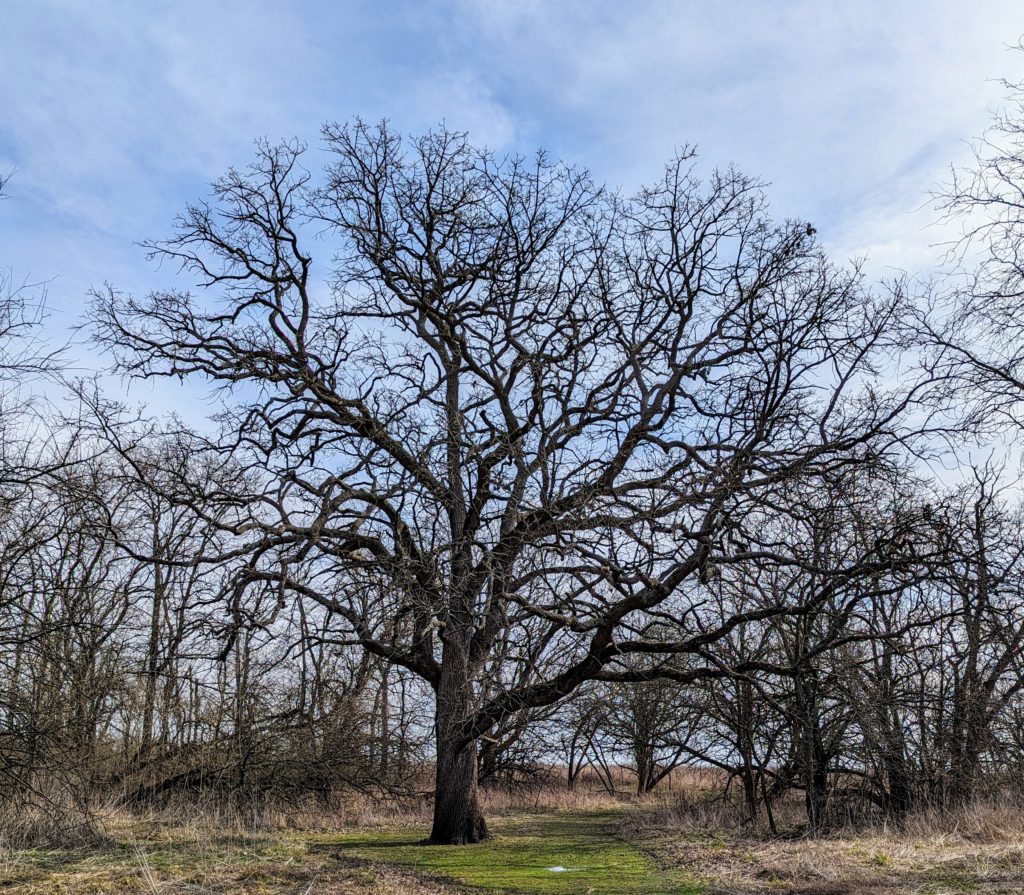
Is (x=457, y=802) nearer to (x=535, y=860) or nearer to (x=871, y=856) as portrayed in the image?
(x=535, y=860)

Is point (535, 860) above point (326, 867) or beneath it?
beneath

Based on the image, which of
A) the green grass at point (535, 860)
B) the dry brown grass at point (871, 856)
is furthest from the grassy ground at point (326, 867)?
the dry brown grass at point (871, 856)

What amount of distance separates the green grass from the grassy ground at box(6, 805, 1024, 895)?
0.02 meters

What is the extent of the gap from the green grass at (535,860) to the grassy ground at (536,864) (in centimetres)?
2

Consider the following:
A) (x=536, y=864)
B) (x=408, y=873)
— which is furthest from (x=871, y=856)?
(x=408, y=873)

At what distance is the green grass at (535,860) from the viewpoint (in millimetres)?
8289

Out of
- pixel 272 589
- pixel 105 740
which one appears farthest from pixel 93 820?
pixel 105 740

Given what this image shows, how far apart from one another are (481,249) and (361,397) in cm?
301

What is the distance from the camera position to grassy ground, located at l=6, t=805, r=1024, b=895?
293 inches

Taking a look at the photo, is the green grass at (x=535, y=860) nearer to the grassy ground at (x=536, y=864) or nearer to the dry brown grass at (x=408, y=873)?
the grassy ground at (x=536, y=864)

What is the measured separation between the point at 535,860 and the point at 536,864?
1.31 feet

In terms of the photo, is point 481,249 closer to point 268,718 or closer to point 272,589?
point 272,589

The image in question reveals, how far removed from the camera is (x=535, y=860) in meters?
10.4

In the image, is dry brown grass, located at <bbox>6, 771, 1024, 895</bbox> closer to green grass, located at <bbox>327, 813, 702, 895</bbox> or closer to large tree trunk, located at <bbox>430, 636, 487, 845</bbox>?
green grass, located at <bbox>327, 813, 702, 895</bbox>
